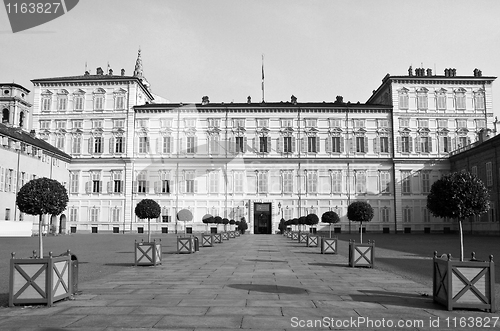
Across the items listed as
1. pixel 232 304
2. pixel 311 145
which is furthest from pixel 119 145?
pixel 232 304

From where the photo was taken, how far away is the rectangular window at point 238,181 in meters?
65.4

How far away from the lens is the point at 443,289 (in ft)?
33.4

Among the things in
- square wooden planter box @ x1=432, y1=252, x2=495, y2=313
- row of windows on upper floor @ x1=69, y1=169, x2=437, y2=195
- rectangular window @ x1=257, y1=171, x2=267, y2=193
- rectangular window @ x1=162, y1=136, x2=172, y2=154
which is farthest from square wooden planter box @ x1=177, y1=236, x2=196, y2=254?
rectangular window @ x1=162, y1=136, x2=172, y2=154

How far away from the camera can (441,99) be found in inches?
2591

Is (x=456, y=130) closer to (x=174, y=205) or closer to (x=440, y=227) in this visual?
(x=440, y=227)

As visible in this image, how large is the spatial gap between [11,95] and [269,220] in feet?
131

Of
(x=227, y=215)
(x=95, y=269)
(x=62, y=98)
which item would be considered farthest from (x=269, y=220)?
(x=95, y=269)

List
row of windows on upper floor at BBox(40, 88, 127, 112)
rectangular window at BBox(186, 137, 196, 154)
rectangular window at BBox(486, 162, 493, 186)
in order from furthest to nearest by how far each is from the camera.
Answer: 1. row of windows on upper floor at BBox(40, 88, 127, 112)
2. rectangular window at BBox(186, 137, 196, 154)
3. rectangular window at BBox(486, 162, 493, 186)

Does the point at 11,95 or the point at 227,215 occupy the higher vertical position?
the point at 11,95

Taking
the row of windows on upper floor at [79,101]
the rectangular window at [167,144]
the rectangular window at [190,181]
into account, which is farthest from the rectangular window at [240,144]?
the row of windows on upper floor at [79,101]

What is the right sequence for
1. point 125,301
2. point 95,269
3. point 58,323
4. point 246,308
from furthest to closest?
point 95,269
point 125,301
point 246,308
point 58,323

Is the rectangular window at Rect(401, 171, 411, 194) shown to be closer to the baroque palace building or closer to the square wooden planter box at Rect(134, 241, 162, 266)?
the baroque palace building

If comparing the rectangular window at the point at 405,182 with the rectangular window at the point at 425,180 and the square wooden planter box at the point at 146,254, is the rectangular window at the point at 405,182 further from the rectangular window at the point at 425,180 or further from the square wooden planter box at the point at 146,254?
the square wooden planter box at the point at 146,254

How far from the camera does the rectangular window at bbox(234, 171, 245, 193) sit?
214ft
